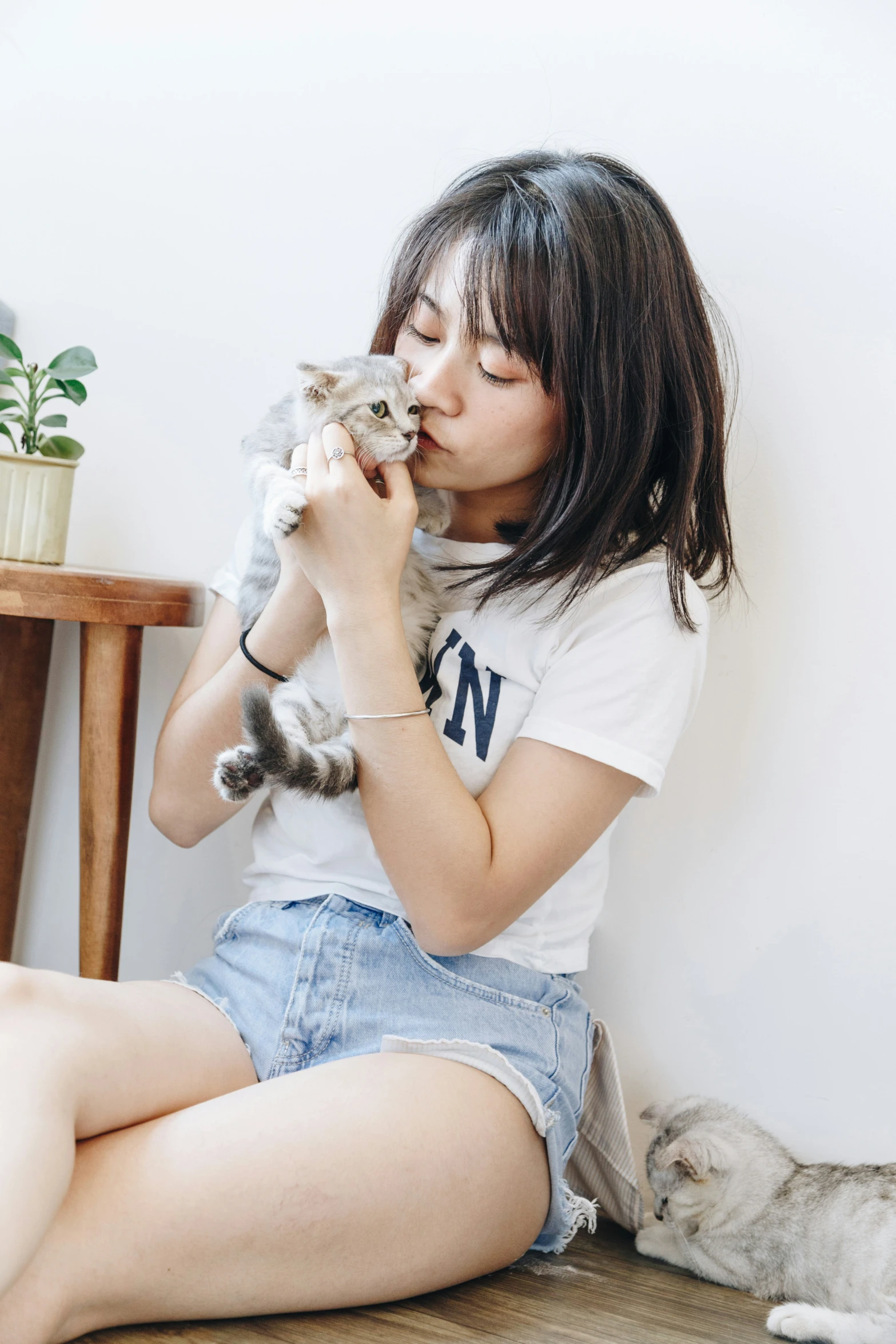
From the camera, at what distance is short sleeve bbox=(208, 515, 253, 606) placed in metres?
1.24

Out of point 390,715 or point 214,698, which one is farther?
point 214,698

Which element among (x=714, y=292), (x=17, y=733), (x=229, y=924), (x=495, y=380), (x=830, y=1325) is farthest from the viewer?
(x=17, y=733)

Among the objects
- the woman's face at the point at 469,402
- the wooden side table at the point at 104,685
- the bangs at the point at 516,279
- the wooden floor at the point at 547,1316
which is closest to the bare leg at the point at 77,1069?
the wooden floor at the point at 547,1316

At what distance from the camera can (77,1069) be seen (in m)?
0.84

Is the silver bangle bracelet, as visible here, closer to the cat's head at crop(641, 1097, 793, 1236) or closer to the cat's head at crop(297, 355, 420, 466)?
the cat's head at crop(297, 355, 420, 466)

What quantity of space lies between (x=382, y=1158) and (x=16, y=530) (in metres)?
0.87

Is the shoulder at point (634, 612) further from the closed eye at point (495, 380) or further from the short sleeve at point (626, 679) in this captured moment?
the closed eye at point (495, 380)

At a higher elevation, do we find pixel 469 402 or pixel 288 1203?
pixel 469 402

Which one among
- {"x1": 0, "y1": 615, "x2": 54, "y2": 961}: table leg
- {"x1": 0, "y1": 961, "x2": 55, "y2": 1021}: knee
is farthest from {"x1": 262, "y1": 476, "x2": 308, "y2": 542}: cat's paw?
{"x1": 0, "y1": 615, "x2": 54, "y2": 961}: table leg

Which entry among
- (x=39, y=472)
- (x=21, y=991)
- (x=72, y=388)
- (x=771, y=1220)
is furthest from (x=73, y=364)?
(x=771, y=1220)

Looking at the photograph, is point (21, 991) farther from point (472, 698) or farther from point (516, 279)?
point (516, 279)

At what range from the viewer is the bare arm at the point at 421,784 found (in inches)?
37.2

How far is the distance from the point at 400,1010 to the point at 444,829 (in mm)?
190

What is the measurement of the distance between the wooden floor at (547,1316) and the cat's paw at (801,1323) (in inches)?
Result: 0.7
